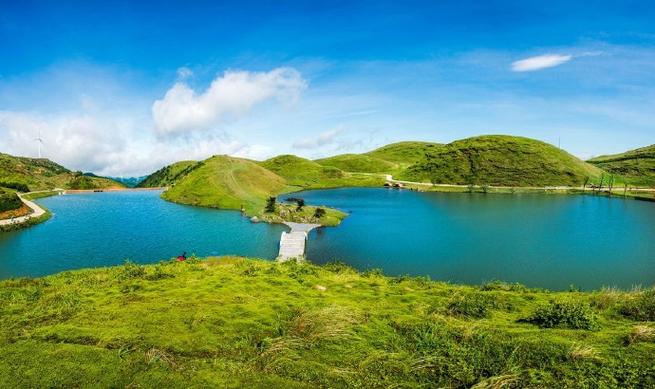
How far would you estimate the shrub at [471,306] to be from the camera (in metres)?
20.0

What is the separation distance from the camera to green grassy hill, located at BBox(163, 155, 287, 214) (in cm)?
11950

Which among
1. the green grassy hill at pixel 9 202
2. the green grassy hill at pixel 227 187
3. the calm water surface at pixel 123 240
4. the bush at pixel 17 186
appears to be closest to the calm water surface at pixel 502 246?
the calm water surface at pixel 123 240

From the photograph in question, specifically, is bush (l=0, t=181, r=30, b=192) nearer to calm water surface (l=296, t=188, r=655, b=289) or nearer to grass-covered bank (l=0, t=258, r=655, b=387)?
calm water surface (l=296, t=188, r=655, b=289)

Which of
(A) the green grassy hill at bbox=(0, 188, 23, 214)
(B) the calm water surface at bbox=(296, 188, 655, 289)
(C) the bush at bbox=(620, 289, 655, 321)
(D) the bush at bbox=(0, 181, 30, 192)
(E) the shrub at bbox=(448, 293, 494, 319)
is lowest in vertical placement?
(B) the calm water surface at bbox=(296, 188, 655, 289)

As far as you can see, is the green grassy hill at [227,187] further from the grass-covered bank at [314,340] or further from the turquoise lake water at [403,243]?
the grass-covered bank at [314,340]

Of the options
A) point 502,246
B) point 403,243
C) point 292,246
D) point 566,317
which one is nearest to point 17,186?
point 292,246

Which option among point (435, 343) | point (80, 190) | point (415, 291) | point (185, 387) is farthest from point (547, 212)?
point (80, 190)

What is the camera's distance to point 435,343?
49.6 ft

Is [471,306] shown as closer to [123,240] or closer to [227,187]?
[123,240]

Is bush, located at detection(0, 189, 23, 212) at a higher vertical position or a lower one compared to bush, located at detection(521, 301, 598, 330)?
higher

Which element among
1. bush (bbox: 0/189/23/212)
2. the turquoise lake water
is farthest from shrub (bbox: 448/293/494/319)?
bush (bbox: 0/189/23/212)

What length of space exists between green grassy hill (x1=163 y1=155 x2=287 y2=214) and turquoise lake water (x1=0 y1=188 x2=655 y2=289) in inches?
584

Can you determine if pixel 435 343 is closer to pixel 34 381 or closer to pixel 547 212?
pixel 34 381

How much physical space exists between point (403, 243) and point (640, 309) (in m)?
46.2
